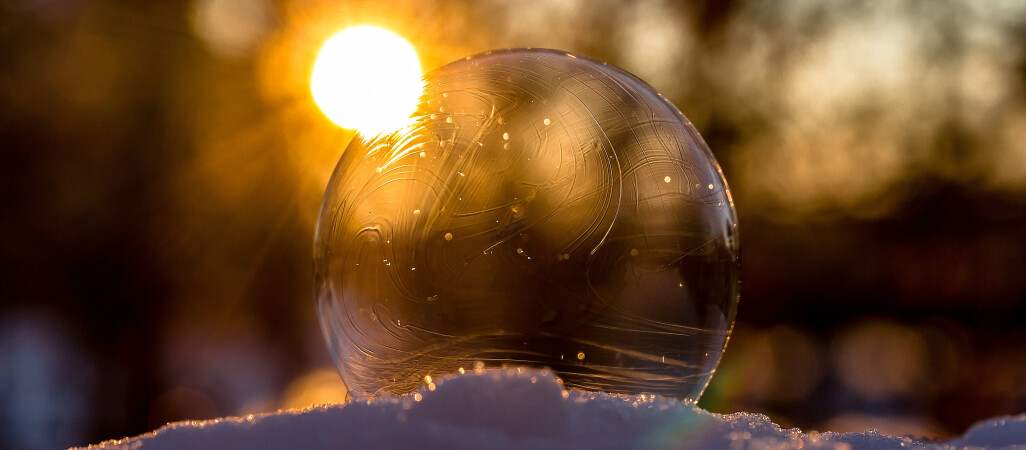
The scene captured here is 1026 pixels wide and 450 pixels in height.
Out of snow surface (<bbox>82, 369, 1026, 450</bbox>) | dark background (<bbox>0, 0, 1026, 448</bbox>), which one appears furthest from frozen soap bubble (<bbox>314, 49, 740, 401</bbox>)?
dark background (<bbox>0, 0, 1026, 448</bbox>)

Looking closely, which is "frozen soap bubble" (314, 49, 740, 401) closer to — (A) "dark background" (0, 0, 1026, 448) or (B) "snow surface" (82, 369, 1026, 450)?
(B) "snow surface" (82, 369, 1026, 450)

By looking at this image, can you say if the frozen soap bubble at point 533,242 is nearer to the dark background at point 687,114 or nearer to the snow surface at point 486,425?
the snow surface at point 486,425

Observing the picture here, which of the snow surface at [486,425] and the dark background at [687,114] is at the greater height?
the dark background at [687,114]

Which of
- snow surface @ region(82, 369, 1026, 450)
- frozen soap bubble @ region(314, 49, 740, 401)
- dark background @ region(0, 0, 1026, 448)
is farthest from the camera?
dark background @ region(0, 0, 1026, 448)

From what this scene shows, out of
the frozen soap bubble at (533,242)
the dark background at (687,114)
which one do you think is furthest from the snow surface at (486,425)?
the dark background at (687,114)

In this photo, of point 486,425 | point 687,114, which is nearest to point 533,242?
point 486,425

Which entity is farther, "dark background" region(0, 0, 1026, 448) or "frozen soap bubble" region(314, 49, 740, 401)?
"dark background" region(0, 0, 1026, 448)
